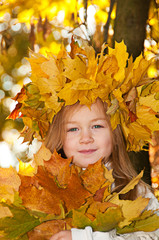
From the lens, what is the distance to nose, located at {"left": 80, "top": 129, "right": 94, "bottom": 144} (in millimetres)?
2090

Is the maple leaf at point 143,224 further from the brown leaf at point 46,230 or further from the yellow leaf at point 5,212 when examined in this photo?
the yellow leaf at point 5,212

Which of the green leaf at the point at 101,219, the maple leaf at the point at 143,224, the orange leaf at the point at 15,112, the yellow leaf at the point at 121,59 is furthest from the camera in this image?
the orange leaf at the point at 15,112

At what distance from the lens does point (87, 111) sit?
2139 mm

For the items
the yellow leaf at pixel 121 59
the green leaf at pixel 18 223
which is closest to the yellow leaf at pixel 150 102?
the yellow leaf at pixel 121 59

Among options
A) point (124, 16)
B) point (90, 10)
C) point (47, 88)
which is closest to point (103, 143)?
point (47, 88)

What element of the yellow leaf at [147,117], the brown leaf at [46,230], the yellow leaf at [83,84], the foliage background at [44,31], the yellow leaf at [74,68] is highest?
the foliage background at [44,31]

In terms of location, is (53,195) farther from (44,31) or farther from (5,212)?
(44,31)

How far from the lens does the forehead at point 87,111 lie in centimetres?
213

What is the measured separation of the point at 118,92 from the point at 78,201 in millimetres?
651

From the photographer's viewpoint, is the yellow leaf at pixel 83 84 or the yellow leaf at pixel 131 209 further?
the yellow leaf at pixel 83 84

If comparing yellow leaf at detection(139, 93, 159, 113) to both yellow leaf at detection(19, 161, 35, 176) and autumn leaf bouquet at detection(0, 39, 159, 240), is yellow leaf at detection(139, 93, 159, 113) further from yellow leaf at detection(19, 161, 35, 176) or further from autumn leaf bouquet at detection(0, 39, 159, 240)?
yellow leaf at detection(19, 161, 35, 176)

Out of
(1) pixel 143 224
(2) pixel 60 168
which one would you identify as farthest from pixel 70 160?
(1) pixel 143 224

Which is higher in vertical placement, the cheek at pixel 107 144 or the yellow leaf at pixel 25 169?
the cheek at pixel 107 144

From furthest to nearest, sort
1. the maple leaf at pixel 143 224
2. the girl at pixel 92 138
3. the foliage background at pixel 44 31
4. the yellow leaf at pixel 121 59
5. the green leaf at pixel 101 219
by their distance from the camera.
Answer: the foliage background at pixel 44 31, the girl at pixel 92 138, the yellow leaf at pixel 121 59, the maple leaf at pixel 143 224, the green leaf at pixel 101 219
